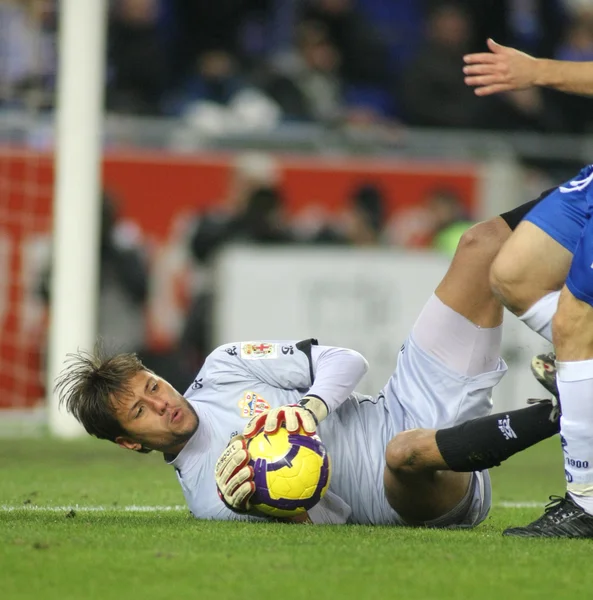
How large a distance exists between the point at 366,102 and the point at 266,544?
10976mm

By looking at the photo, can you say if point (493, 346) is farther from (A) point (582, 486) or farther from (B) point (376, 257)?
(B) point (376, 257)

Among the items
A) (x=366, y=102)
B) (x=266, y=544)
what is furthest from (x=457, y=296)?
(x=366, y=102)

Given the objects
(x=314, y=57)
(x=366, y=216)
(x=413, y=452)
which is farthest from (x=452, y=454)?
(x=314, y=57)

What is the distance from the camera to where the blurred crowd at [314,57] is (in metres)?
12.9

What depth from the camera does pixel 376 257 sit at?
35.2 feet

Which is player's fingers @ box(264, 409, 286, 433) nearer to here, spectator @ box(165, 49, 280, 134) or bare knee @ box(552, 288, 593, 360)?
bare knee @ box(552, 288, 593, 360)

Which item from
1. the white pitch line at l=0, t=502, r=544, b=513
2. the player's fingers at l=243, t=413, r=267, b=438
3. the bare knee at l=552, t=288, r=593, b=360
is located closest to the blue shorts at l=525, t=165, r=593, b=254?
the bare knee at l=552, t=288, r=593, b=360

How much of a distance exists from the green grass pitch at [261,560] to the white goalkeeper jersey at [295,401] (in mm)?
198

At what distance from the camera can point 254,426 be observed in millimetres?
4715

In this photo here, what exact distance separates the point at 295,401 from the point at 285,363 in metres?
0.17

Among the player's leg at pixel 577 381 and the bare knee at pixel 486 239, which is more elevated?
the bare knee at pixel 486 239

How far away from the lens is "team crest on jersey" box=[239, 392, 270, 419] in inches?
200

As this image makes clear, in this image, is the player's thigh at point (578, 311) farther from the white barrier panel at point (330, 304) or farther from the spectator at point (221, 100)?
the spectator at point (221, 100)

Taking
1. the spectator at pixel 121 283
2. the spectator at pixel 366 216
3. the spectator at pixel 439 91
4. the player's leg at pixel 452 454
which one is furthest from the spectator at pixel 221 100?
the player's leg at pixel 452 454
